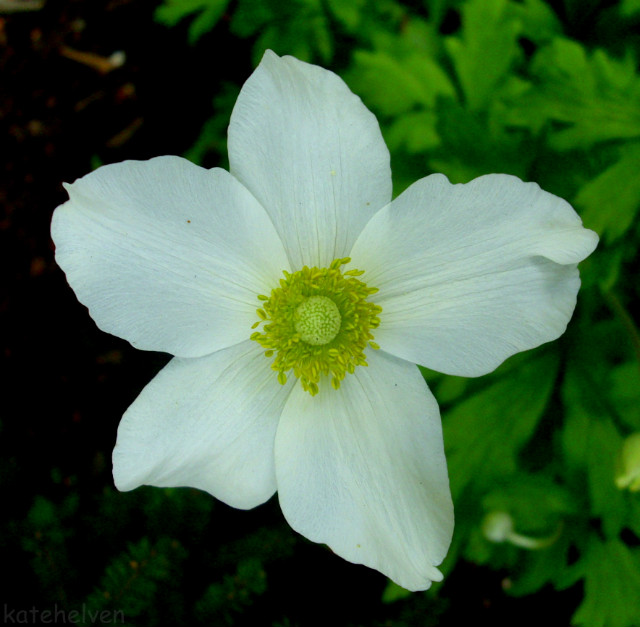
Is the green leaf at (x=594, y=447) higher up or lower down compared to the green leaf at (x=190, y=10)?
lower down

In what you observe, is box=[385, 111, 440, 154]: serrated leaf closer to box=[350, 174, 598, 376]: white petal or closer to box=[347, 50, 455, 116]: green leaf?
box=[347, 50, 455, 116]: green leaf

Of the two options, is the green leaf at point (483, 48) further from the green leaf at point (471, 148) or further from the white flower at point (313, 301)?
the white flower at point (313, 301)

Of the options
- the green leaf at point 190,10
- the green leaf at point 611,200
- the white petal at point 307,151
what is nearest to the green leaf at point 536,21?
the green leaf at point 611,200

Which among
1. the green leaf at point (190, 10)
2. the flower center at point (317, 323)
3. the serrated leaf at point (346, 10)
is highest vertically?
the green leaf at point (190, 10)

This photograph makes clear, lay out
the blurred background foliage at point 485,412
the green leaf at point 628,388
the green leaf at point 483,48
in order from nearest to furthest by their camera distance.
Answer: the blurred background foliage at point 485,412 < the green leaf at point 628,388 < the green leaf at point 483,48

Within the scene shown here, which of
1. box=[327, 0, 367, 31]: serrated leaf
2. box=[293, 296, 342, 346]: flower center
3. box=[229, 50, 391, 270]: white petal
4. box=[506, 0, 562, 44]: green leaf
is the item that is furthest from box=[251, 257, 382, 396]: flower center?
box=[506, 0, 562, 44]: green leaf

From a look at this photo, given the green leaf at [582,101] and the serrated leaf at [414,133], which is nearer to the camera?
the green leaf at [582,101]

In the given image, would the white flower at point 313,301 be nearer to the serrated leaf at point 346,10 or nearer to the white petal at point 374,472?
the white petal at point 374,472

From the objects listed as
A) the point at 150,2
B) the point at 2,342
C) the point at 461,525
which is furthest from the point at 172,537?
the point at 150,2

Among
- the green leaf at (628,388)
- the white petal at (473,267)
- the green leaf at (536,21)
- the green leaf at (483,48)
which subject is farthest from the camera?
the green leaf at (536,21)
